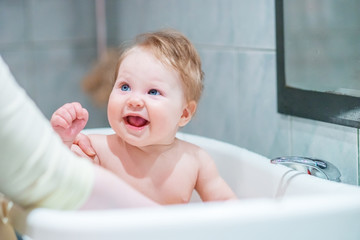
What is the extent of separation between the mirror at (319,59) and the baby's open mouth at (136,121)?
375 millimetres

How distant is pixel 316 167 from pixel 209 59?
26.0 inches

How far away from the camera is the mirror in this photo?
1.12 metres

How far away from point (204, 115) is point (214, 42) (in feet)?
0.71

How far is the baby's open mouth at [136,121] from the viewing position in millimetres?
1083

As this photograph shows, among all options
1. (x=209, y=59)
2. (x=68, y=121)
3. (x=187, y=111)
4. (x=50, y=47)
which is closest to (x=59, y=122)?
(x=68, y=121)

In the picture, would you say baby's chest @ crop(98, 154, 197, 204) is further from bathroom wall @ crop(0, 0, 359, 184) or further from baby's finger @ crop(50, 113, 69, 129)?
bathroom wall @ crop(0, 0, 359, 184)

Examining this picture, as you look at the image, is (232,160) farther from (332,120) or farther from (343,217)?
(343,217)

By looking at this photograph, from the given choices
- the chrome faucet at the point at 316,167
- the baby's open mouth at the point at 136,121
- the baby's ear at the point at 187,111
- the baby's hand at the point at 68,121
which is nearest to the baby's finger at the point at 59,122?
the baby's hand at the point at 68,121

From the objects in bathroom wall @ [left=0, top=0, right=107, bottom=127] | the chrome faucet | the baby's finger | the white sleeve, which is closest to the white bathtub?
the white sleeve

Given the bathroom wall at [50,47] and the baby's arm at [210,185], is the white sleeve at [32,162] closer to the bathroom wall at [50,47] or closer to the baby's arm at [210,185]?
the baby's arm at [210,185]

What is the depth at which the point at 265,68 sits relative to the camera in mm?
1399

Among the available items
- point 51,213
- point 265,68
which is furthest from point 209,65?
point 51,213

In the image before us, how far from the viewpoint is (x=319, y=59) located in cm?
123

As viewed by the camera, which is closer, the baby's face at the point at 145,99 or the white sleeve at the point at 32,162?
the white sleeve at the point at 32,162
